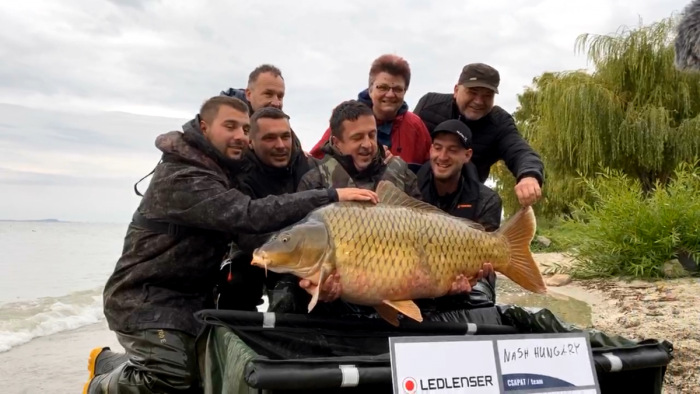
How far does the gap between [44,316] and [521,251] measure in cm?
749

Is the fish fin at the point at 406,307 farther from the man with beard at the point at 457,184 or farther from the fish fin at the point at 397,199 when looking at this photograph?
the man with beard at the point at 457,184

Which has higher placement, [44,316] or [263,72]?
[263,72]

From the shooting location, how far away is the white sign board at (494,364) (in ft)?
4.99

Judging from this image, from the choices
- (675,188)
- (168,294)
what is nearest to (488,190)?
(168,294)

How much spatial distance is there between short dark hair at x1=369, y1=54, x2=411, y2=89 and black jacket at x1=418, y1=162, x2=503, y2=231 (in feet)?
1.49

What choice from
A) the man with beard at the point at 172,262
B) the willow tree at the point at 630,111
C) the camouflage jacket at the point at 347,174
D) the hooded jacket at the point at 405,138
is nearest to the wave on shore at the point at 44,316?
the man with beard at the point at 172,262

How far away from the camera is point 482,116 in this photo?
127 inches

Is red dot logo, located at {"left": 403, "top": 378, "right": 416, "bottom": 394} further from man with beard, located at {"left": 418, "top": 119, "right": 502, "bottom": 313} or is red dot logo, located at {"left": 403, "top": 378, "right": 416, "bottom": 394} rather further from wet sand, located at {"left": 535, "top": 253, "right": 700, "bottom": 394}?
wet sand, located at {"left": 535, "top": 253, "right": 700, "bottom": 394}

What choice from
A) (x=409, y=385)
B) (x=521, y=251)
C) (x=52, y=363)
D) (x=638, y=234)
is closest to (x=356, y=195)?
(x=521, y=251)

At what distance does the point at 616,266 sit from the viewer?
750 centimetres

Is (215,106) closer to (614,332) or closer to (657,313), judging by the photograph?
(614,332)

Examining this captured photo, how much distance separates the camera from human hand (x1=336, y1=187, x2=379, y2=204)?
2018 millimetres

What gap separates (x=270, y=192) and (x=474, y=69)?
1245 millimetres

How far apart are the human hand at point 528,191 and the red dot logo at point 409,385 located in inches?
41.8
